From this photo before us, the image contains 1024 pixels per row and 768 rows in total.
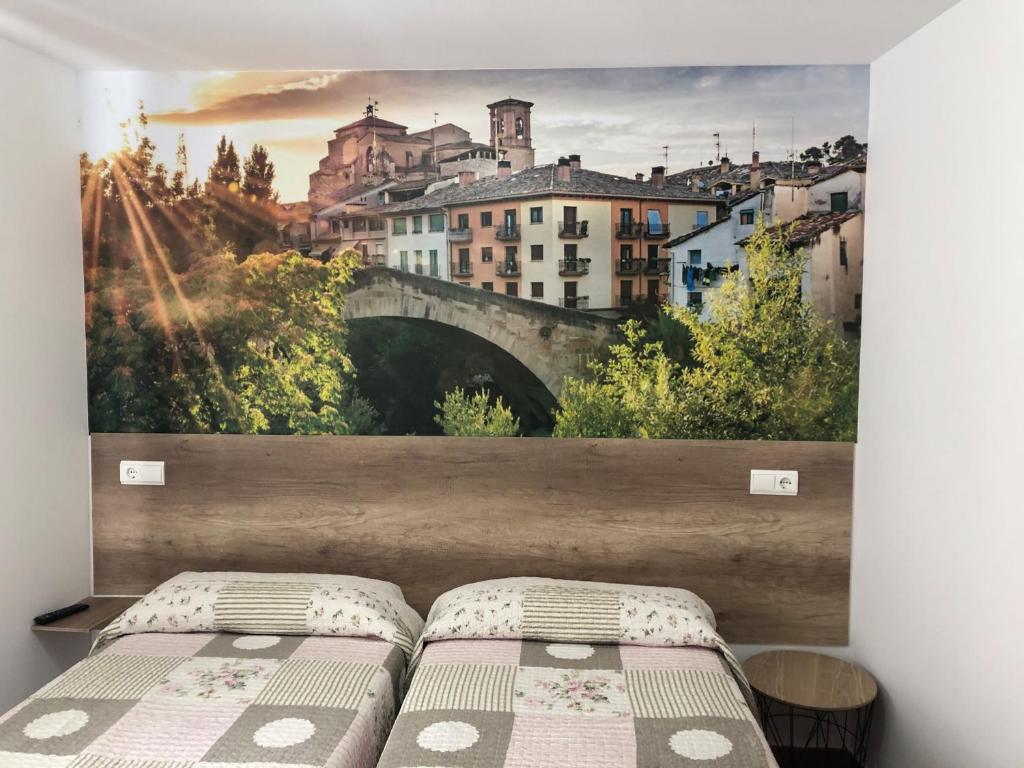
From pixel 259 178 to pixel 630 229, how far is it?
134 cm

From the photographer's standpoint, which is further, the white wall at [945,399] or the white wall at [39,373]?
the white wall at [39,373]

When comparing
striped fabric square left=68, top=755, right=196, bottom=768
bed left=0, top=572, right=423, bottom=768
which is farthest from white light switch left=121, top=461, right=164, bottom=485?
striped fabric square left=68, top=755, right=196, bottom=768

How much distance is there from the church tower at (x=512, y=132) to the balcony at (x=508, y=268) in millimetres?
329

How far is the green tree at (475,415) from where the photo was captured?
2990 mm

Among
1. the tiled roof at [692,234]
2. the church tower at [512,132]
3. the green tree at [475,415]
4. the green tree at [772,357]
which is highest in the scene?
the church tower at [512,132]

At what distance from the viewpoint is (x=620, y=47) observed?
8.70 feet

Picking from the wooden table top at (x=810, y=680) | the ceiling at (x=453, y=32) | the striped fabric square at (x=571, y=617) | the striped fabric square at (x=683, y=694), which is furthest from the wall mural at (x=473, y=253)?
the striped fabric square at (x=683, y=694)

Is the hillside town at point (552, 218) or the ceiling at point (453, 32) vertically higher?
the ceiling at point (453, 32)

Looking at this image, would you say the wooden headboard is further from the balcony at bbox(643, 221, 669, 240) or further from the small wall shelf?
the balcony at bbox(643, 221, 669, 240)

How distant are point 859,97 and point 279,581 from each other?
2553 millimetres

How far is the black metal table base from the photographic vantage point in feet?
9.26

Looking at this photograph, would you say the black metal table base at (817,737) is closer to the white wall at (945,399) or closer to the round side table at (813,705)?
the round side table at (813,705)

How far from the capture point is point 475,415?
2994mm

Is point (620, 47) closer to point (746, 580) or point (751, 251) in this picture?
point (751, 251)
